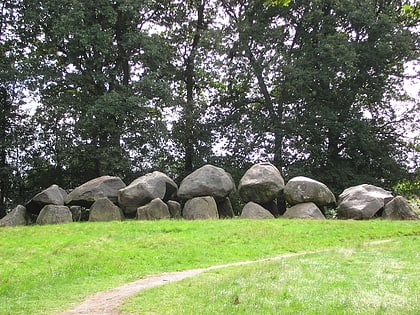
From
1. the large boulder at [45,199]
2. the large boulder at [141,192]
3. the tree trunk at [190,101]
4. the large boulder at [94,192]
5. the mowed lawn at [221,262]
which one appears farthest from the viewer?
the tree trunk at [190,101]

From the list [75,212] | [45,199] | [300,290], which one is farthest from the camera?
[75,212]

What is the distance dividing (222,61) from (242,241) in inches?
752

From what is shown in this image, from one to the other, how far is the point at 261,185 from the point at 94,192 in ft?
28.6

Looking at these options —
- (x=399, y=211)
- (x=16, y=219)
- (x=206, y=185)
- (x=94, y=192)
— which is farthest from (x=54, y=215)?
(x=399, y=211)

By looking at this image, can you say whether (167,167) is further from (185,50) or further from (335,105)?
(335,105)

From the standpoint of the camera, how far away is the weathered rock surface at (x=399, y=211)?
929 inches

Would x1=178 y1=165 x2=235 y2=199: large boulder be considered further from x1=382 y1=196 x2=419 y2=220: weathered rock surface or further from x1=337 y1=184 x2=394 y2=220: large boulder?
x1=382 y1=196 x2=419 y2=220: weathered rock surface

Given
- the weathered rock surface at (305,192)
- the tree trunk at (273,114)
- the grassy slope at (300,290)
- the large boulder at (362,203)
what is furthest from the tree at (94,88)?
the grassy slope at (300,290)

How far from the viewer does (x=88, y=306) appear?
378 inches

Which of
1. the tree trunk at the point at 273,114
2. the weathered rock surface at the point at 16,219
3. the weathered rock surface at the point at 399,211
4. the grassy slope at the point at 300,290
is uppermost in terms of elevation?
the tree trunk at the point at 273,114

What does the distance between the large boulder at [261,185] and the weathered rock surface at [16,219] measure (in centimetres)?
1138

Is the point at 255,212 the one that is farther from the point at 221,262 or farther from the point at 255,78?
the point at 255,78

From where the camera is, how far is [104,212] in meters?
23.9

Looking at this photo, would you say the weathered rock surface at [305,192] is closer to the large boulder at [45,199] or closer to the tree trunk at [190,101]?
the tree trunk at [190,101]
